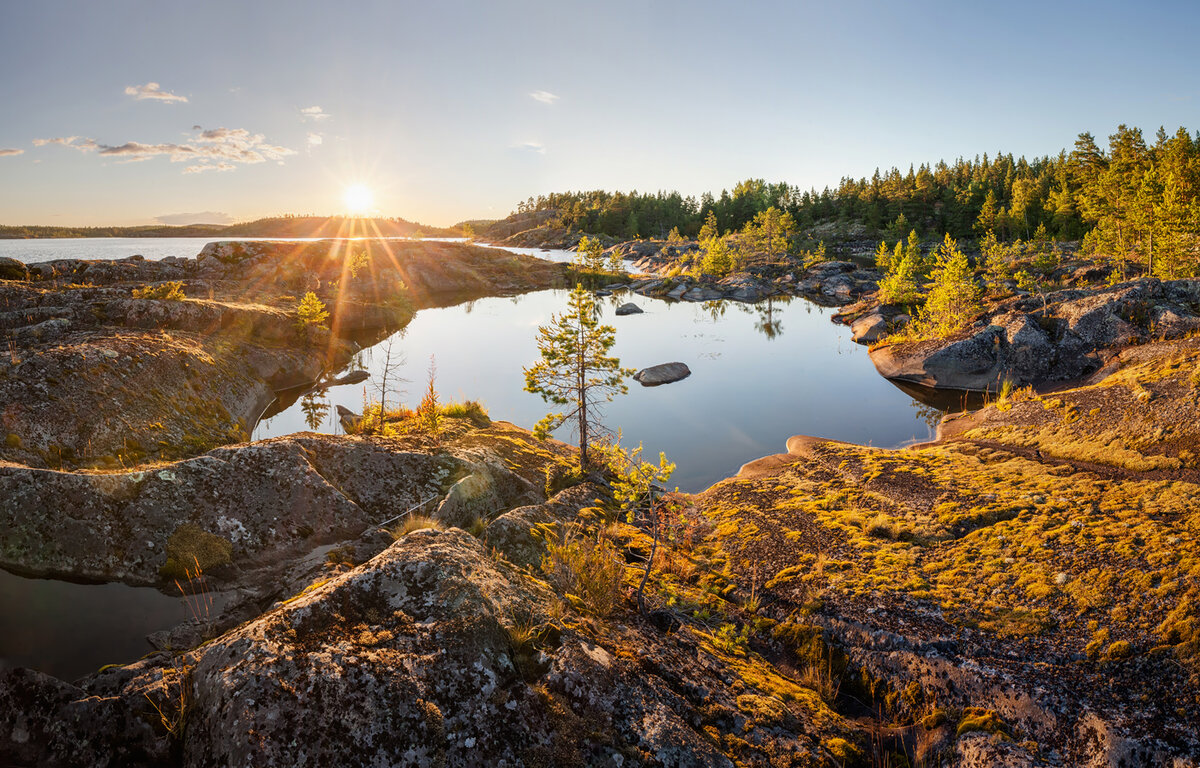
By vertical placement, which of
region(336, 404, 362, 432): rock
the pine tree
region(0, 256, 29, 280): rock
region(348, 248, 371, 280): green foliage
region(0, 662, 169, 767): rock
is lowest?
region(336, 404, 362, 432): rock

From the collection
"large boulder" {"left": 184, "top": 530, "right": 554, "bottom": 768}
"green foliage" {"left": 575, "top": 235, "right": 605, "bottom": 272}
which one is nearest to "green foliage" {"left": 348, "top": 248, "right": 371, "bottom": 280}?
"green foliage" {"left": 575, "top": 235, "right": 605, "bottom": 272}

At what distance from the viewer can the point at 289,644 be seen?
4539 mm

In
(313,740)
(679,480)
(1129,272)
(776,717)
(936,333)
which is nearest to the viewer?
(313,740)

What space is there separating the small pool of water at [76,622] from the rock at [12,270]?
138ft

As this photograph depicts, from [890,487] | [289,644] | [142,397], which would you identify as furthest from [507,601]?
[142,397]

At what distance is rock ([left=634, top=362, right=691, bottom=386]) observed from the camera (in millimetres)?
37844

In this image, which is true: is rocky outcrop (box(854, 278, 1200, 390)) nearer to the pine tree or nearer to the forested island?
the forested island

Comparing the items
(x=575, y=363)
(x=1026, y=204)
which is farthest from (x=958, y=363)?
(x=1026, y=204)

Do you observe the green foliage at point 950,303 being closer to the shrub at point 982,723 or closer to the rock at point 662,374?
the rock at point 662,374

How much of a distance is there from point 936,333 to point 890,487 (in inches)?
1193

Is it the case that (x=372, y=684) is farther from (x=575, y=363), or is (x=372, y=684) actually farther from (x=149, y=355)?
(x=149, y=355)

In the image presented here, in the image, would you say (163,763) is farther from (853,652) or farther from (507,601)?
(853,652)

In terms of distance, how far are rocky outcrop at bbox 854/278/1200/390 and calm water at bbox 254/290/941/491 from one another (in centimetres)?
395

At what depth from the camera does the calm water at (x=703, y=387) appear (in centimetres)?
2723
